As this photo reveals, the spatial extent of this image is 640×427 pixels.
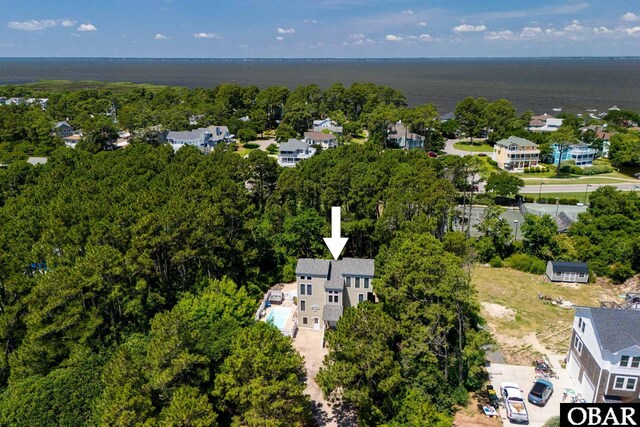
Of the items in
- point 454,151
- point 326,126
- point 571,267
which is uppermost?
point 326,126

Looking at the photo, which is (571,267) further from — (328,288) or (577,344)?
(328,288)

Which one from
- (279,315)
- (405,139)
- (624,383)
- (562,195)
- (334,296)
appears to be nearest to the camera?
(624,383)

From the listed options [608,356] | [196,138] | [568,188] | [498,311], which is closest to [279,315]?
[498,311]

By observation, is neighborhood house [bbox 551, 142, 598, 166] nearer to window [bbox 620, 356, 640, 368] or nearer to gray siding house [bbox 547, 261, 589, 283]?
gray siding house [bbox 547, 261, 589, 283]

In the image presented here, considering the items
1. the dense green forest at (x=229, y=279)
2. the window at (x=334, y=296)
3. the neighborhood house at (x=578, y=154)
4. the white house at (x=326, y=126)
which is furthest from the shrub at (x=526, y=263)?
the white house at (x=326, y=126)

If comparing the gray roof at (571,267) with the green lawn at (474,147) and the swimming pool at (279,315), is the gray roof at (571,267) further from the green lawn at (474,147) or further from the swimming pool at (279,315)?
the green lawn at (474,147)

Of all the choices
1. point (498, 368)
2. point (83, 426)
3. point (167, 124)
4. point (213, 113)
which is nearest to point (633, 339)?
point (498, 368)
